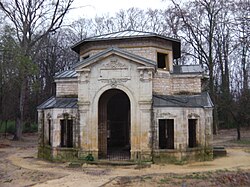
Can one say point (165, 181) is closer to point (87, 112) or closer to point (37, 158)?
point (87, 112)

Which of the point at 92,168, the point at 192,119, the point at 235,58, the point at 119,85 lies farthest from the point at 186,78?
the point at 235,58

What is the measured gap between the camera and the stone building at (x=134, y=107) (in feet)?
57.6

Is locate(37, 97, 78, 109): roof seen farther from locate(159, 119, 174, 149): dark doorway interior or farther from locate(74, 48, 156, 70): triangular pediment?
locate(159, 119, 174, 149): dark doorway interior

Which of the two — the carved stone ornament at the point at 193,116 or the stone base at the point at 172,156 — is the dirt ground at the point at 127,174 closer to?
the stone base at the point at 172,156

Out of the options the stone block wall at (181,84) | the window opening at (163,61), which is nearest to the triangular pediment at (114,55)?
the stone block wall at (181,84)

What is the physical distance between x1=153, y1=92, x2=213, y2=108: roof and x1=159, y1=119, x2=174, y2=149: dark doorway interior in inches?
38.0

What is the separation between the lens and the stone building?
1756 cm

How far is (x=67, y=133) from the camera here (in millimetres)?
19094

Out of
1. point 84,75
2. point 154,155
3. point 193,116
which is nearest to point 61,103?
point 84,75

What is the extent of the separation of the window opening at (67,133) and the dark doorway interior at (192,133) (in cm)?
640

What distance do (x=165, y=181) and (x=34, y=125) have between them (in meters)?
34.1

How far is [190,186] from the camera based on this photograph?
13.0 meters

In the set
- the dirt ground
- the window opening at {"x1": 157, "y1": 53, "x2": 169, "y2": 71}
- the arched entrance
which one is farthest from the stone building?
the arched entrance

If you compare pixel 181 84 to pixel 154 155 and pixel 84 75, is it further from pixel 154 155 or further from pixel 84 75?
pixel 84 75
